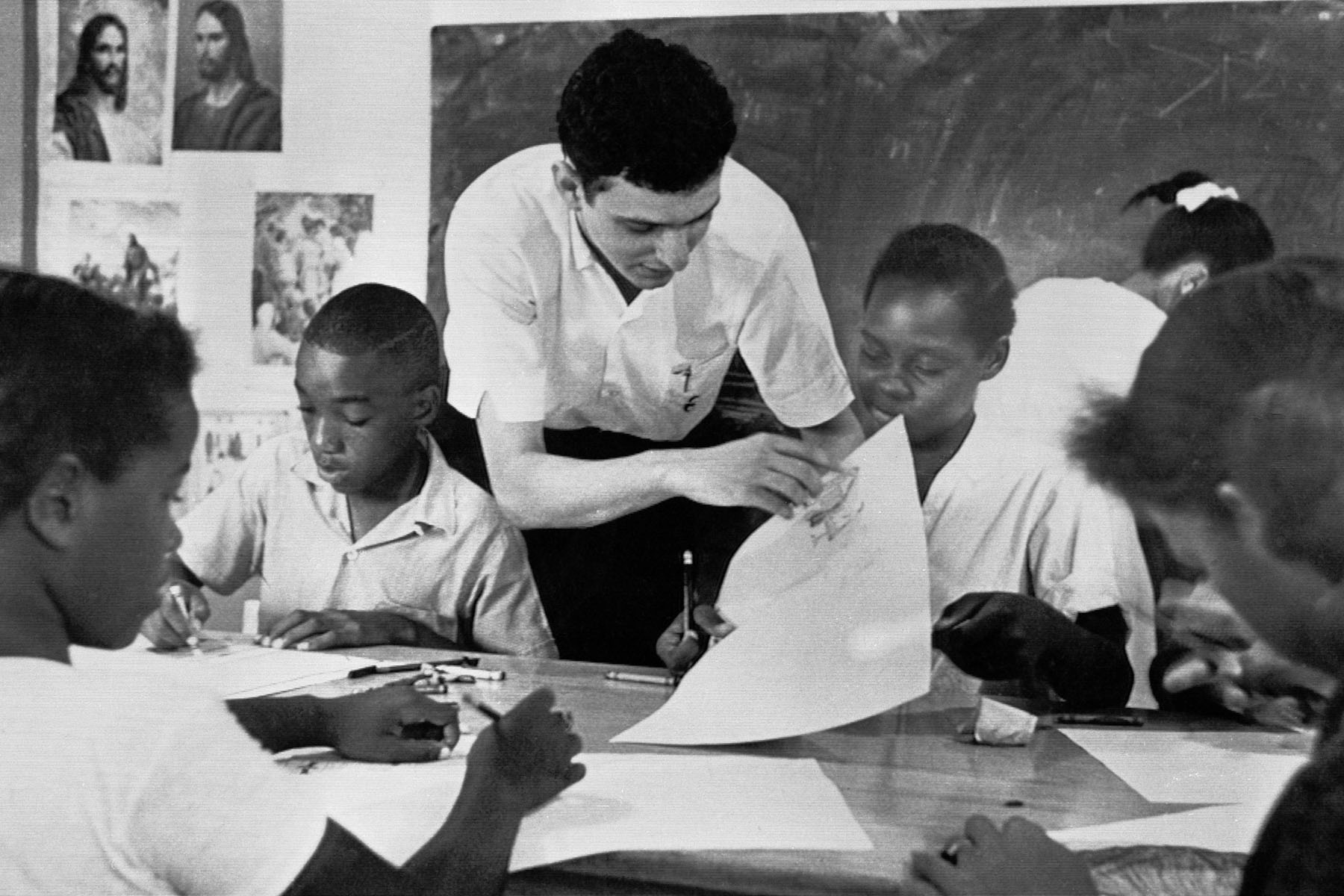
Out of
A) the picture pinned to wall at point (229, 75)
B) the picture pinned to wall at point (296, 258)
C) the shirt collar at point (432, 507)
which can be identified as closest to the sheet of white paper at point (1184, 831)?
the shirt collar at point (432, 507)

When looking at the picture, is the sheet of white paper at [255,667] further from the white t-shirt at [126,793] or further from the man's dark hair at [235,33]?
the man's dark hair at [235,33]

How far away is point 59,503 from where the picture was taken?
0.74 metres

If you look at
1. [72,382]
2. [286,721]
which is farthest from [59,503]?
[286,721]

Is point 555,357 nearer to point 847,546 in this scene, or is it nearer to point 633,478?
point 633,478

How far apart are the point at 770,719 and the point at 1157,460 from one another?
1.20 feet

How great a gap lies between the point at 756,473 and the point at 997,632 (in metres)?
0.28

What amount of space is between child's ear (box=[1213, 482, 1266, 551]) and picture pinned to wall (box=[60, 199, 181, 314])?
1107mm

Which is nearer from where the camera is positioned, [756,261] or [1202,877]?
[1202,877]

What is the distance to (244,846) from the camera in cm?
69

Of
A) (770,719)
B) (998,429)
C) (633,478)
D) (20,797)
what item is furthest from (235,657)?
(998,429)

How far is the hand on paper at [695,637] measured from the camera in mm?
1315

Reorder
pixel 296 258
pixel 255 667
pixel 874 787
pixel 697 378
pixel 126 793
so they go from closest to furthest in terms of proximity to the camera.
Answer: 1. pixel 126 793
2. pixel 874 787
3. pixel 255 667
4. pixel 697 378
5. pixel 296 258

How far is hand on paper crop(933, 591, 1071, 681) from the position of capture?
1288 millimetres

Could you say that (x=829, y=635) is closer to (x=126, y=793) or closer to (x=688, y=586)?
(x=688, y=586)
